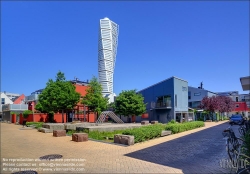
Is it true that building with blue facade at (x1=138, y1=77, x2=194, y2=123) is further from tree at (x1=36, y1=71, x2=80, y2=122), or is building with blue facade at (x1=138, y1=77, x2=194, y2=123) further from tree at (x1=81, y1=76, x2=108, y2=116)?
tree at (x1=36, y1=71, x2=80, y2=122)

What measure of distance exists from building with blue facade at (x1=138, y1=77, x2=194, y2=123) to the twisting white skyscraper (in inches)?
1999

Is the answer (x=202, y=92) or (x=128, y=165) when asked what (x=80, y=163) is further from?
(x=202, y=92)

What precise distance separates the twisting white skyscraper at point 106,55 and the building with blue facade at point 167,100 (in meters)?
50.8

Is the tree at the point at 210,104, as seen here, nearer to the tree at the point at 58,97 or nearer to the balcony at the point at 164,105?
the balcony at the point at 164,105

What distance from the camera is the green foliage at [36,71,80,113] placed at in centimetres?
2795

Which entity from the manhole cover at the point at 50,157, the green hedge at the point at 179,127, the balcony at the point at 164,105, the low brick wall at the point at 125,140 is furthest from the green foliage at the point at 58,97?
the manhole cover at the point at 50,157

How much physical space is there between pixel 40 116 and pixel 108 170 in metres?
32.6

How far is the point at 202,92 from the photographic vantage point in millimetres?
53312

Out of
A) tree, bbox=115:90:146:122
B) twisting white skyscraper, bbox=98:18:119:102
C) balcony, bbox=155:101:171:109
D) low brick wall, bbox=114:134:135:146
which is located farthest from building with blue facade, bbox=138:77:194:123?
twisting white skyscraper, bbox=98:18:119:102

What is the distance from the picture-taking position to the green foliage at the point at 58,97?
27.9 m

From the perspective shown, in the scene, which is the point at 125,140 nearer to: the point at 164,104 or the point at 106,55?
the point at 164,104

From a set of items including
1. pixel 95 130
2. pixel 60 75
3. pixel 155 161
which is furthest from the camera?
pixel 60 75

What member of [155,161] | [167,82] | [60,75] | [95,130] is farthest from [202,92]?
[155,161]

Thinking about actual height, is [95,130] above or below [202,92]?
below
